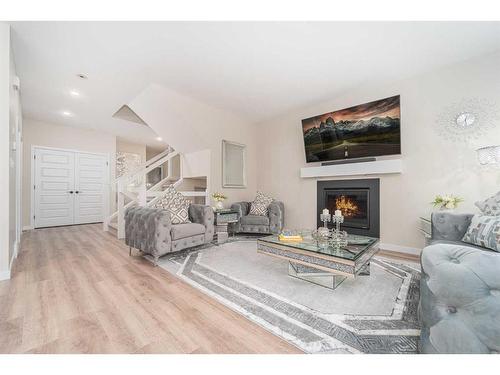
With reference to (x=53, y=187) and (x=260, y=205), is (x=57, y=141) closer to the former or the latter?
(x=53, y=187)

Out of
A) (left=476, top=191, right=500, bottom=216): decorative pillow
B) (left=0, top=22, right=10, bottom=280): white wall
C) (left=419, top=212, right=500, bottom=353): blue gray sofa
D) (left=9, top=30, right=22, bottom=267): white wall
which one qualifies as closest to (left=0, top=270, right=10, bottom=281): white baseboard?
(left=0, top=22, right=10, bottom=280): white wall

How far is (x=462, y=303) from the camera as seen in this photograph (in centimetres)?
74

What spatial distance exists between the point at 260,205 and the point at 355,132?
2184 mm

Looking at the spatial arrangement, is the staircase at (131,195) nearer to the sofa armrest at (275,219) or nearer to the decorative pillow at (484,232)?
the sofa armrest at (275,219)

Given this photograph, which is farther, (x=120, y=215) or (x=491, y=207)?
(x=120, y=215)

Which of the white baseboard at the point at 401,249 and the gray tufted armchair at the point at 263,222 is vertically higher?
the gray tufted armchair at the point at 263,222

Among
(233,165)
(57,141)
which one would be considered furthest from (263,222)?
(57,141)

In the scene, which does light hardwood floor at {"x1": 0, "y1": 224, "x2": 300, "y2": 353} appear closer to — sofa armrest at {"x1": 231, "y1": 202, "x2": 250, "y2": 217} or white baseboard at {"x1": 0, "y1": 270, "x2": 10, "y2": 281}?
white baseboard at {"x1": 0, "y1": 270, "x2": 10, "y2": 281}

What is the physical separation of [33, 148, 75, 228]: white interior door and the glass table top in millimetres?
5774

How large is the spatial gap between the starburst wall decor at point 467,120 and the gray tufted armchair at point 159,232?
359cm

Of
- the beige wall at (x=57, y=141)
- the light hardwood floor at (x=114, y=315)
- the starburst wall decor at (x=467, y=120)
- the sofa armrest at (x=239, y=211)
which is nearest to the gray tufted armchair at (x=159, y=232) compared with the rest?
the light hardwood floor at (x=114, y=315)

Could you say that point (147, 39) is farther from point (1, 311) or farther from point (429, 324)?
point (429, 324)

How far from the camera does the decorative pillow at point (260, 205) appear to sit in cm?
419
